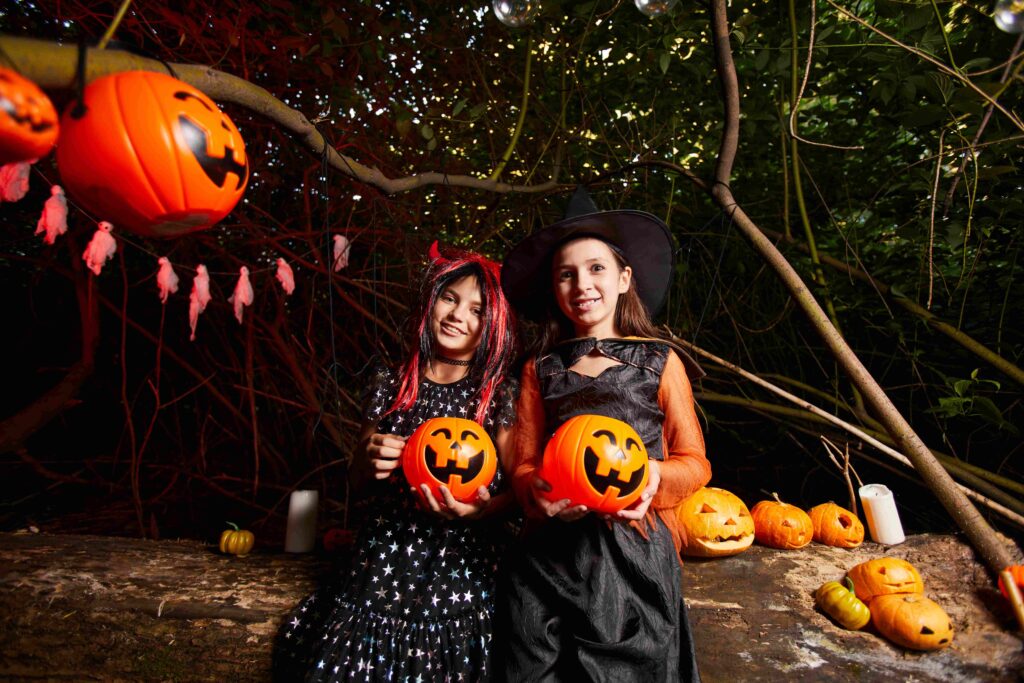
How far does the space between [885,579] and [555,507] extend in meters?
1.51

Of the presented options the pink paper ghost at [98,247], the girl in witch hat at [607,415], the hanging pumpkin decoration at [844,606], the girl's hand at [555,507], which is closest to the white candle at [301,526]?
the girl in witch hat at [607,415]

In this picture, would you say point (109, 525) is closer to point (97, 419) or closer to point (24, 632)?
point (97, 419)

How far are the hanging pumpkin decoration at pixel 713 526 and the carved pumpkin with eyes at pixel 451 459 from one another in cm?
107

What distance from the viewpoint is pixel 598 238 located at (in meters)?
2.10

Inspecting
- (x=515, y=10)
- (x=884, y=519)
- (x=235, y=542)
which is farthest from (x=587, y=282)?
(x=235, y=542)

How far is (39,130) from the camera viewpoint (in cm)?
91

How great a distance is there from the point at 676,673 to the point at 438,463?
38.5 inches

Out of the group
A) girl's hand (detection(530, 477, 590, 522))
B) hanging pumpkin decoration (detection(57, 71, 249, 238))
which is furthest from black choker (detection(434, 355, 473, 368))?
hanging pumpkin decoration (detection(57, 71, 249, 238))

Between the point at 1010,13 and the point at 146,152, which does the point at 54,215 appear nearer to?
the point at 146,152

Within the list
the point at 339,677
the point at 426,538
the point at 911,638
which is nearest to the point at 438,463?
the point at 426,538

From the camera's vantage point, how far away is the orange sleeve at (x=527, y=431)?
6.49ft

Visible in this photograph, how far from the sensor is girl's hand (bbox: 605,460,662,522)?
1722 mm

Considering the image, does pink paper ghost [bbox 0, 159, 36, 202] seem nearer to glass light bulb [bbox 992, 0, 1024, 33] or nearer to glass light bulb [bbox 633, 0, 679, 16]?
glass light bulb [bbox 633, 0, 679, 16]

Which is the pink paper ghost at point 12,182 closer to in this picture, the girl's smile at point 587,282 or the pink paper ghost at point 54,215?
the pink paper ghost at point 54,215
